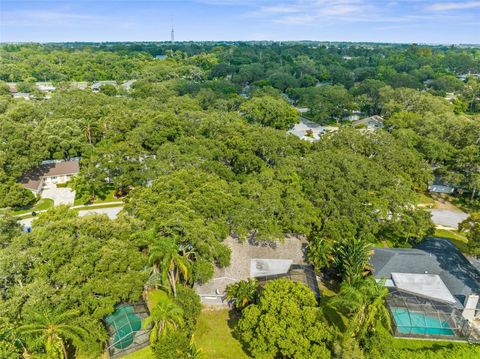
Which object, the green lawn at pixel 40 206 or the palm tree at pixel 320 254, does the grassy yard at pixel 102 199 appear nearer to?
the green lawn at pixel 40 206

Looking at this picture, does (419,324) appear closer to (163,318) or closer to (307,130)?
(163,318)

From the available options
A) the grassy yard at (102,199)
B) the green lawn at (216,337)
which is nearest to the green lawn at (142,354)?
the green lawn at (216,337)

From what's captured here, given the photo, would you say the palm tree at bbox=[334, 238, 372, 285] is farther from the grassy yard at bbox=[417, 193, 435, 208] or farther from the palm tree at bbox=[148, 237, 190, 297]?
the grassy yard at bbox=[417, 193, 435, 208]

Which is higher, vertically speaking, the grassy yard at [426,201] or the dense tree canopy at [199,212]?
the dense tree canopy at [199,212]

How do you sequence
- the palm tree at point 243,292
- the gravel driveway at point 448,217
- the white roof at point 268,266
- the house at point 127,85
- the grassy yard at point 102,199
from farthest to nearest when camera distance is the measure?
the house at point 127,85
the grassy yard at point 102,199
the gravel driveway at point 448,217
the white roof at point 268,266
the palm tree at point 243,292

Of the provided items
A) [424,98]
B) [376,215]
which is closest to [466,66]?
[424,98]

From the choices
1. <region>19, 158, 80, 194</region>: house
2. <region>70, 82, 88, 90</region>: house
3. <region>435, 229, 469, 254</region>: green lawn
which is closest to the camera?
<region>435, 229, 469, 254</region>: green lawn

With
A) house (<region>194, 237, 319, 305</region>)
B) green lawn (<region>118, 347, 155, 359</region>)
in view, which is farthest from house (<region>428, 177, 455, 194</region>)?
green lawn (<region>118, 347, 155, 359</region>)
